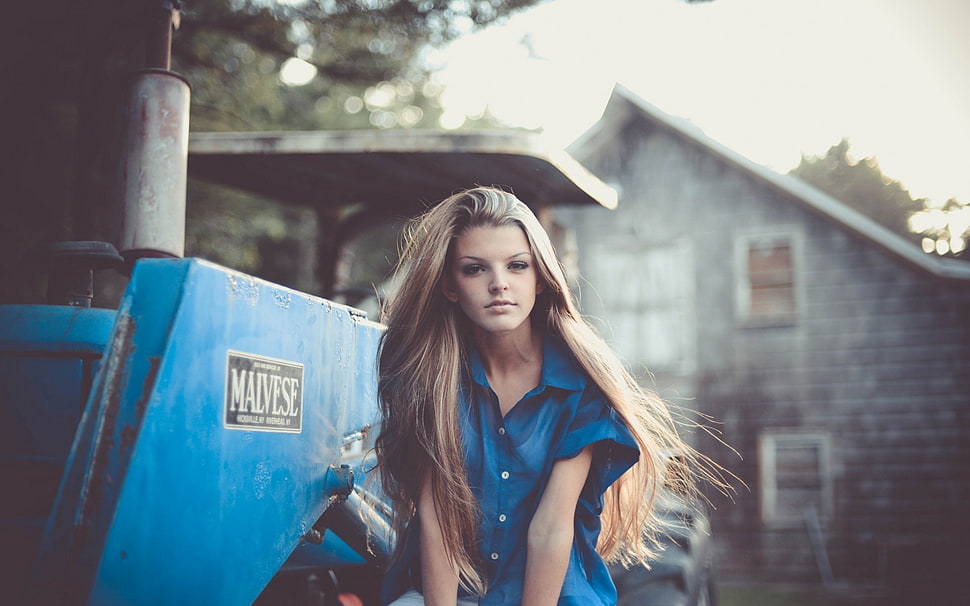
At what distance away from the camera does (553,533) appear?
1932 millimetres

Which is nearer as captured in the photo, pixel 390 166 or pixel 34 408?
pixel 34 408

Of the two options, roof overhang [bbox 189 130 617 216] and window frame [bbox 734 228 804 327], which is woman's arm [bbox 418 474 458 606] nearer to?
roof overhang [bbox 189 130 617 216]

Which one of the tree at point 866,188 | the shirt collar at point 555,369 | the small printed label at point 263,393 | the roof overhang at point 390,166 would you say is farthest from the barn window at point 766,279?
the small printed label at point 263,393

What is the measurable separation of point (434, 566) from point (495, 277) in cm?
70

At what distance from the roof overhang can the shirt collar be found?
79.7 inches

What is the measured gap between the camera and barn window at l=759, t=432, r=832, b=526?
38.6 ft

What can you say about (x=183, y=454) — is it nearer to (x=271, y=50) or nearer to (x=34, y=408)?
(x=34, y=408)

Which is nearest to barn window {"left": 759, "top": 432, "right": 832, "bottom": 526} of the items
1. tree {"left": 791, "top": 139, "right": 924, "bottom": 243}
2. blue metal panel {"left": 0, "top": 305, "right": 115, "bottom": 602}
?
tree {"left": 791, "top": 139, "right": 924, "bottom": 243}

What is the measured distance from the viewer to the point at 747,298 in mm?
12484

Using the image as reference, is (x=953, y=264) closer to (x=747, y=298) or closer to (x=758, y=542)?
(x=747, y=298)

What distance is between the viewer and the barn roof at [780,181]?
38.3ft

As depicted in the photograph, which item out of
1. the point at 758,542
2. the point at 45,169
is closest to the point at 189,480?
the point at 45,169

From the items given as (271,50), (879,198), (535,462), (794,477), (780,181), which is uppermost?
(879,198)

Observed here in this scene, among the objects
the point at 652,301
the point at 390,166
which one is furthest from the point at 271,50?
the point at 652,301
